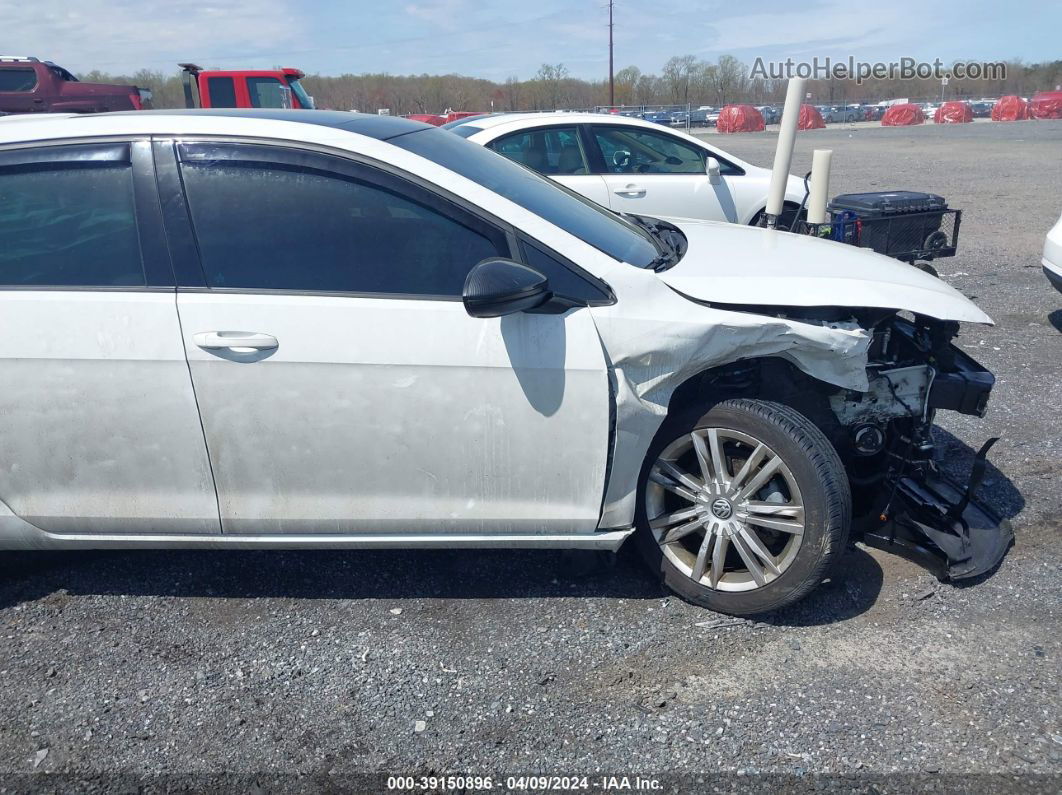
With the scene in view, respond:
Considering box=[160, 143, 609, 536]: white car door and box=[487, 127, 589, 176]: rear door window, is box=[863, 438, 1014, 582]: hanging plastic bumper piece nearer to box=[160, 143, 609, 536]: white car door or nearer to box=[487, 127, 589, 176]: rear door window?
box=[160, 143, 609, 536]: white car door

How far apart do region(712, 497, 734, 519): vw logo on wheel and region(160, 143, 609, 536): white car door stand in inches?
16.9

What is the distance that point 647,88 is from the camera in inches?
2933

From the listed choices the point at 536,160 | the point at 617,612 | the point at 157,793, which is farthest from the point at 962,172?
the point at 157,793

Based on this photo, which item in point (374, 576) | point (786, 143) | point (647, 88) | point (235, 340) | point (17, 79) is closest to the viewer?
point (235, 340)

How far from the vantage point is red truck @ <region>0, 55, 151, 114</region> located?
19.3 metres

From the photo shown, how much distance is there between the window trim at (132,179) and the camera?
9.96 ft

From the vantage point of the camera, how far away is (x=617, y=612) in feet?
A: 10.9

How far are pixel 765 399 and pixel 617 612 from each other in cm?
100

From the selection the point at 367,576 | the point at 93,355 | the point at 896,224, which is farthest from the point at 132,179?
the point at 896,224

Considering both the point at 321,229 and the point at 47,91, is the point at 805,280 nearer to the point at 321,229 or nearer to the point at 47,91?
the point at 321,229

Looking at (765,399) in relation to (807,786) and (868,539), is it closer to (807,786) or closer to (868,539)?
(868,539)

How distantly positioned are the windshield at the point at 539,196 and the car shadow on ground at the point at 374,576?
1.28 m

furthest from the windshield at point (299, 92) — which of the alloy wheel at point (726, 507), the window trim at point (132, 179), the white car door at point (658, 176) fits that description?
the alloy wheel at point (726, 507)

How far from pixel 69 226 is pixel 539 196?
5.76 ft
